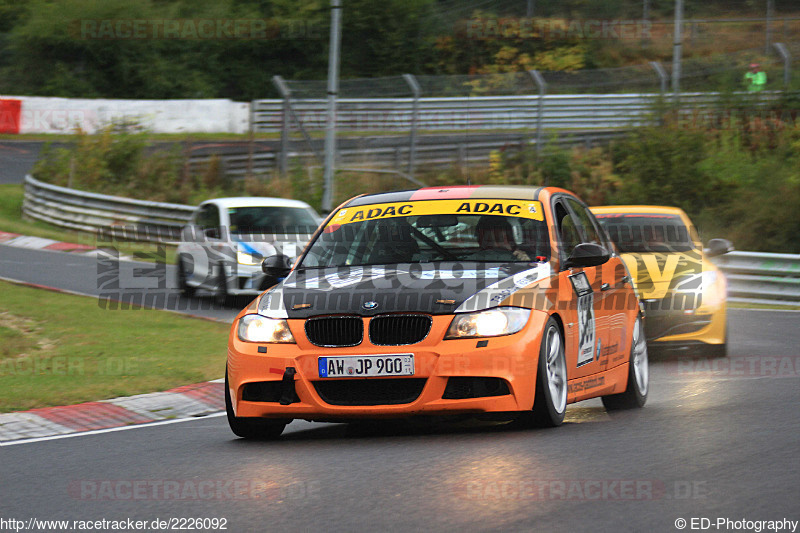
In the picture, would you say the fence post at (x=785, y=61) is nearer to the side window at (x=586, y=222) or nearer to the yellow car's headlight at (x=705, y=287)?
the yellow car's headlight at (x=705, y=287)

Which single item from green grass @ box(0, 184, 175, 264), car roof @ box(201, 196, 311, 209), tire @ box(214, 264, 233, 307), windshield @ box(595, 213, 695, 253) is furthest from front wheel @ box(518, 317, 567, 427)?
green grass @ box(0, 184, 175, 264)

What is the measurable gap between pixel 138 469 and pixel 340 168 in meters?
22.6

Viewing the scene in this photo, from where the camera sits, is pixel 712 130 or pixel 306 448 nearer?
pixel 306 448

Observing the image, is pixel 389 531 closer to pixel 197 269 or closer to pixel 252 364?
pixel 252 364

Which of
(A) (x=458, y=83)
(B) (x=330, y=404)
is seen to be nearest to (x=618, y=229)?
(B) (x=330, y=404)

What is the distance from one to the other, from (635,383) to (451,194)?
6.27 ft

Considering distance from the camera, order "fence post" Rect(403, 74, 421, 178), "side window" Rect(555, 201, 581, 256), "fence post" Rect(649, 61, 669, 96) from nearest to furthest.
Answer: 1. "side window" Rect(555, 201, 581, 256)
2. "fence post" Rect(403, 74, 421, 178)
3. "fence post" Rect(649, 61, 669, 96)

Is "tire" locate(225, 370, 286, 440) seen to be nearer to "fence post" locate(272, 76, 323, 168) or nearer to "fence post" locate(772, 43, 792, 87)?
"fence post" locate(272, 76, 323, 168)

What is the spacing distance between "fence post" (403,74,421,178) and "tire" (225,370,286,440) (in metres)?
20.0

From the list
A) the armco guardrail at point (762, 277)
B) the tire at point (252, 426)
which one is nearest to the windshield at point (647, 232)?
the tire at point (252, 426)

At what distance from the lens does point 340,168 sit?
28938 millimetres

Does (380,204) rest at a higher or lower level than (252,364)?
higher

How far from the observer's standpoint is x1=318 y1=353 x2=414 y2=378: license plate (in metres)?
6.86

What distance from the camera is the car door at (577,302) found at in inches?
302
